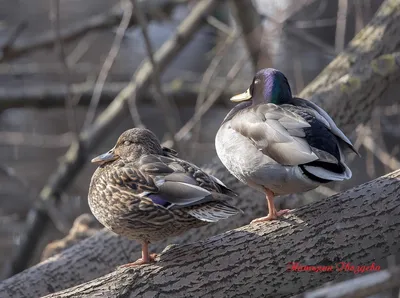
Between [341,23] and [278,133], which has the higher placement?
[341,23]

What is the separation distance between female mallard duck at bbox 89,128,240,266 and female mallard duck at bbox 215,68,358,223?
0.18 metres

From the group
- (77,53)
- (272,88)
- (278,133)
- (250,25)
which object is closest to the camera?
(278,133)

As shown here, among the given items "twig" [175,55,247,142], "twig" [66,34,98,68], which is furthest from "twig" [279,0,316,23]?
"twig" [66,34,98,68]

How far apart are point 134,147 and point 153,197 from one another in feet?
1.24

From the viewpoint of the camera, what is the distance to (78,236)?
441cm

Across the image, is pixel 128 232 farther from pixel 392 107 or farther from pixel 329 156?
pixel 392 107

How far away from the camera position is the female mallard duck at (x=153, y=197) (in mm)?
2734

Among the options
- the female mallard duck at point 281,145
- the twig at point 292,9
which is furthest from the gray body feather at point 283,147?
the twig at point 292,9

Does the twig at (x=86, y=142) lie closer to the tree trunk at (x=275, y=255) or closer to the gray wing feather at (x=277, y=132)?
the gray wing feather at (x=277, y=132)

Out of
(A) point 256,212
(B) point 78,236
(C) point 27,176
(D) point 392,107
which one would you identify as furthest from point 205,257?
(C) point 27,176

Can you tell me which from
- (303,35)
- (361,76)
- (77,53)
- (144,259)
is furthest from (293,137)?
(77,53)

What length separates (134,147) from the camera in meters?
3.09

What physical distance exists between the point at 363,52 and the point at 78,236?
2013 mm

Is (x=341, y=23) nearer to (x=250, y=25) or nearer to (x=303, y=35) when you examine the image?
(x=303, y=35)
